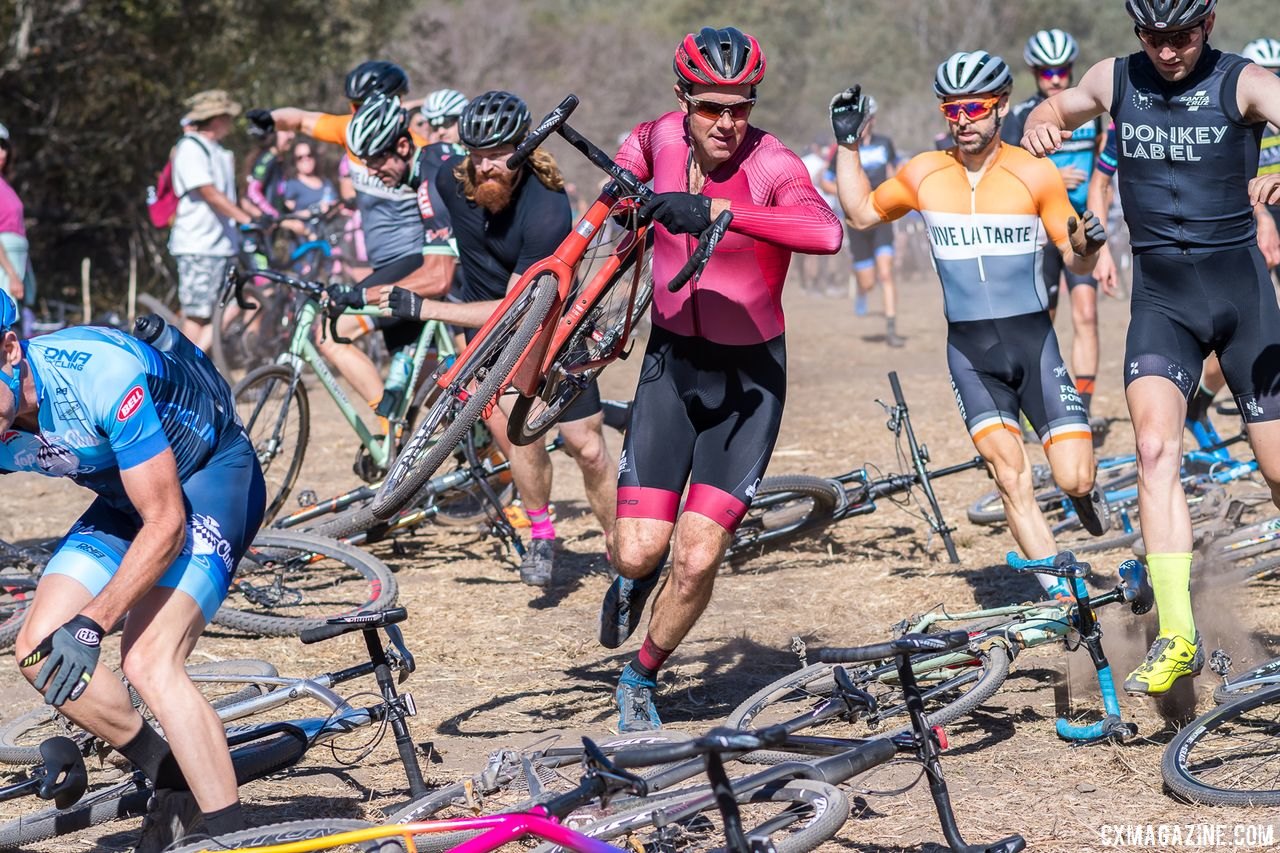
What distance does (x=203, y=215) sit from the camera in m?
13.0

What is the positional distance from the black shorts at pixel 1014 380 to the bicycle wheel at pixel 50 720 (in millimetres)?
3205

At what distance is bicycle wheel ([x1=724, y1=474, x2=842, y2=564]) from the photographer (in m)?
8.16

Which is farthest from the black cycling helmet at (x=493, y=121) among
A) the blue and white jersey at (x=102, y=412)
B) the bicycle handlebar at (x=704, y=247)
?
the blue and white jersey at (x=102, y=412)

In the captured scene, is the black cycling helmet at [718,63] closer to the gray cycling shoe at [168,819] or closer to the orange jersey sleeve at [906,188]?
the orange jersey sleeve at [906,188]

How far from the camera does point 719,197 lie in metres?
5.68

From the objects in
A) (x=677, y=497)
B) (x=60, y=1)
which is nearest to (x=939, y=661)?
(x=677, y=497)

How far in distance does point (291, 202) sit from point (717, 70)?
10.6 metres

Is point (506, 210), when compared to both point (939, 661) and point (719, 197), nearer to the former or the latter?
point (719, 197)

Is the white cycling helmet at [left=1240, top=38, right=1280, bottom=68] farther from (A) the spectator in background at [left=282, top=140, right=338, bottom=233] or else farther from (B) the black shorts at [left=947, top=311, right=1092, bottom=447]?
(A) the spectator in background at [left=282, top=140, right=338, bottom=233]

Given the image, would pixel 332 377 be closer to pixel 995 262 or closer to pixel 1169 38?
pixel 995 262

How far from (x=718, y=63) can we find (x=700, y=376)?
3.81 feet

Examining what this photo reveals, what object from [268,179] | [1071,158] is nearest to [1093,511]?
[1071,158]

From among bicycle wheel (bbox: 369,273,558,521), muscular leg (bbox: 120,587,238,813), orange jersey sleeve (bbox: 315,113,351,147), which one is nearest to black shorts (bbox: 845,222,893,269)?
orange jersey sleeve (bbox: 315,113,351,147)

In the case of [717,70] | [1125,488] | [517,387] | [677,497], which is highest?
[717,70]
